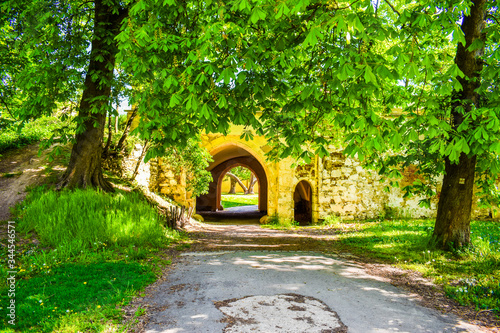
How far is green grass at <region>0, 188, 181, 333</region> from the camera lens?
116 inches

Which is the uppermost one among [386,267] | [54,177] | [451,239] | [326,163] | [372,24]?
[372,24]

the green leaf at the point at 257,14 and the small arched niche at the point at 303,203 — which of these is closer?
the green leaf at the point at 257,14

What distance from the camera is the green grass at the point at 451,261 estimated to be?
3.86 metres

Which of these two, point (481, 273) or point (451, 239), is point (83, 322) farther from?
point (451, 239)

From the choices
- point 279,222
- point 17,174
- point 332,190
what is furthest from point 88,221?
point 332,190

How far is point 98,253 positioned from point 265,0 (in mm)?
4314

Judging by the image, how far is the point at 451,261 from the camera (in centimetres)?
517

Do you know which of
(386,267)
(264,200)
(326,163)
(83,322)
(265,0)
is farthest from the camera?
(264,200)

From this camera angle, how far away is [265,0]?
9.98ft

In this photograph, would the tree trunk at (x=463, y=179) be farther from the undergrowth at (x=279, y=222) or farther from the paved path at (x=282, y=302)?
the undergrowth at (x=279, y=222)

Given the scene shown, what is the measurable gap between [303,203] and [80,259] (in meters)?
12.5

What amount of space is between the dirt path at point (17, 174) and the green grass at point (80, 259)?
485 mm

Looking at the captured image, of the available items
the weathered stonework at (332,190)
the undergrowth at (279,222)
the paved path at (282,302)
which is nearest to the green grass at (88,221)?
the paved path at (282,302)

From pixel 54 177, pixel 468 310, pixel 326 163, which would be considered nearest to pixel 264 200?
pixel 326 163
